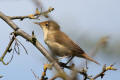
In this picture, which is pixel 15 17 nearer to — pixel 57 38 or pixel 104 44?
pixel 57 38

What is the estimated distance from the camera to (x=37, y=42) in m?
2.97

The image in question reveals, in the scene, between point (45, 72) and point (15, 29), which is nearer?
point (45, 72)

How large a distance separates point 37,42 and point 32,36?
0.31ft

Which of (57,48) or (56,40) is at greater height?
(56,40)

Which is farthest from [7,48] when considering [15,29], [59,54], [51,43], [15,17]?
[51,43]

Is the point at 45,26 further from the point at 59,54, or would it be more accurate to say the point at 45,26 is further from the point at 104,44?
the point at 104,44

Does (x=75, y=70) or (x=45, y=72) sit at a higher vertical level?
(x=75, y=70)

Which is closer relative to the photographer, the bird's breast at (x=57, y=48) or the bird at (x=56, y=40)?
the bird's breast at (x=57, y=48)

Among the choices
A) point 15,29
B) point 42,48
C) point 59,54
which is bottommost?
point 59,54

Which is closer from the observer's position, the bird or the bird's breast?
the bird's breast

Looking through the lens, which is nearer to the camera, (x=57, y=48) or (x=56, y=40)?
(x=57, y=48)

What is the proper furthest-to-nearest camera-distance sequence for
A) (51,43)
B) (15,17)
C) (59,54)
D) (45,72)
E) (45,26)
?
(45,26) → (51,43) → (59,54) → (15,17) → (45,72)

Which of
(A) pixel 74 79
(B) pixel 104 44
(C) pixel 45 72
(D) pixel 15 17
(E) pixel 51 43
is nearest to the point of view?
(A) pixel 74 79

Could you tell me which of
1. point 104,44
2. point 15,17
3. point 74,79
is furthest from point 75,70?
point 15,17
